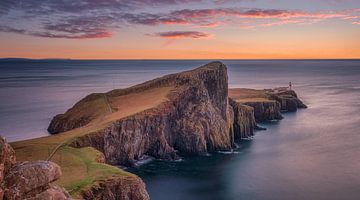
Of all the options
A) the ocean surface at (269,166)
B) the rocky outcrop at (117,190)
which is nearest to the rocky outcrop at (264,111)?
the ocean surface at (269,166)

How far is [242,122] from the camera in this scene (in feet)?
389

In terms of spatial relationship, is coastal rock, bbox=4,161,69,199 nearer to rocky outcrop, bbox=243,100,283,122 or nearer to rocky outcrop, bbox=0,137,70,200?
rocky outcrop, bbox=0,137,70,200

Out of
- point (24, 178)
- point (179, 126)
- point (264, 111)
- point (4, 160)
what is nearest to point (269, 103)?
point (264, 111)

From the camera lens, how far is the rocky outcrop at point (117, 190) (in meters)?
49.6

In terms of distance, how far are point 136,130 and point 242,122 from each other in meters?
40.8

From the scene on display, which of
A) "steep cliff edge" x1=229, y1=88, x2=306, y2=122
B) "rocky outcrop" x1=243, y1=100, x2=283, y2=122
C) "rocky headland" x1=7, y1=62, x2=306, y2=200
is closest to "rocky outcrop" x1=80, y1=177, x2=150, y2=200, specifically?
"rocky headland" x1=7, y1=62, x2=306, y2=200

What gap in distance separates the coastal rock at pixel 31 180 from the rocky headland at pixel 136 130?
2007cm

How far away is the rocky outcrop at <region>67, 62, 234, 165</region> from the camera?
83438mm

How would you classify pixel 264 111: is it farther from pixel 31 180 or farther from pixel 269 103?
pixel 31 180

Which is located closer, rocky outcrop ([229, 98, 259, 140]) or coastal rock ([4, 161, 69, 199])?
coastal rock ([4, 161, 69, 199])

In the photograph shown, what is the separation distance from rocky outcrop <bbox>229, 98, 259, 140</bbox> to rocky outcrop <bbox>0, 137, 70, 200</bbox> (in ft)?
301

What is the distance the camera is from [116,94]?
12506 centimetres

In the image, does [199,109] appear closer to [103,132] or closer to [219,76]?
[219,76]

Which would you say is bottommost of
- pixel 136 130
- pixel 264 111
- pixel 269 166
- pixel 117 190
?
pixel 269 166
